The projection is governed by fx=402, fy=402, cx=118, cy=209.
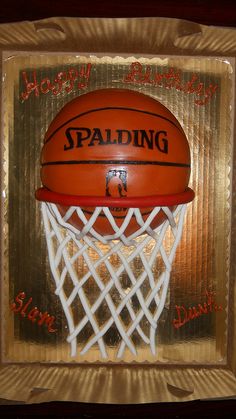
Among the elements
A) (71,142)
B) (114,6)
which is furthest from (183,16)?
(71,142)

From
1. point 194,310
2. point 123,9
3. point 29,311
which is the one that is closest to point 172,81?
point 123,9

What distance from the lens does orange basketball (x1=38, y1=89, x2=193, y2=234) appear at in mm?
918

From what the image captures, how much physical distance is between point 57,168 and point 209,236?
0.66 m

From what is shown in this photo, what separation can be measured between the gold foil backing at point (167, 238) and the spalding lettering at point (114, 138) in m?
0.45

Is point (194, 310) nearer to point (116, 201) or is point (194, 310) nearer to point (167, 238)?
point (167, 238)

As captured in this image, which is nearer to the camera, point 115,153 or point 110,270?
point 115,153

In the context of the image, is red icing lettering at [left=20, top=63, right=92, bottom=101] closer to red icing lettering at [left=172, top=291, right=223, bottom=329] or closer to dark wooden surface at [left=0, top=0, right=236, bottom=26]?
dark wooden surface at [left=0, top=0, right=236, bottom=26]

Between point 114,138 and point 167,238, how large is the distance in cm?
55

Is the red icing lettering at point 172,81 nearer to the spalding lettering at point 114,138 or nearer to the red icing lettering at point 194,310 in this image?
the spalding lettering at point 114,138

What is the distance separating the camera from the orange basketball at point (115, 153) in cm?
92

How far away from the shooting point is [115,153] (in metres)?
0.92

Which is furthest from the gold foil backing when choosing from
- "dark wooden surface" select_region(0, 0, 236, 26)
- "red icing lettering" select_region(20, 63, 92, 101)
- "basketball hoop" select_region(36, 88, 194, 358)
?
"basketball hoop" select_region(36, 88, 194, 358)

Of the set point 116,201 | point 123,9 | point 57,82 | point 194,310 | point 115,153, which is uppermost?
point 123,9

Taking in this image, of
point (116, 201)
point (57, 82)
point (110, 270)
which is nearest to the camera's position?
point (116, 201)
